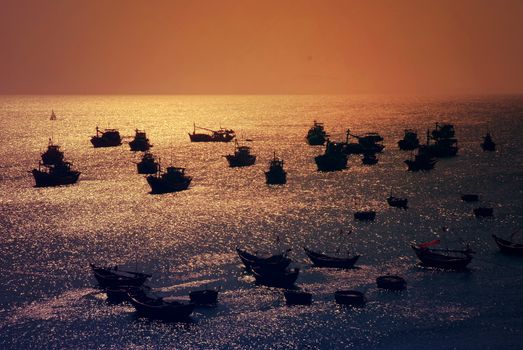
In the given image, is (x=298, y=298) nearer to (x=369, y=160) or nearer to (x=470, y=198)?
(x=470, y=198)

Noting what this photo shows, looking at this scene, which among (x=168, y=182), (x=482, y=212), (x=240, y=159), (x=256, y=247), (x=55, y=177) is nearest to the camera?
(x=256, y=247)

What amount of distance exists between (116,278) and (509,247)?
48622 millimetres

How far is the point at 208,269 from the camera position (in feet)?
303

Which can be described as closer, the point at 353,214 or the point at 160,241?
the point at 160,241

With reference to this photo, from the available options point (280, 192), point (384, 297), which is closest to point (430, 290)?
point (384, 297)

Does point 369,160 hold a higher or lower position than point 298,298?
lower

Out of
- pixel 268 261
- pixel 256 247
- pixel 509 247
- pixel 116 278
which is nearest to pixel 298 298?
pixel 268 261

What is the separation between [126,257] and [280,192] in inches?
2131

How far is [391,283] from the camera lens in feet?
268

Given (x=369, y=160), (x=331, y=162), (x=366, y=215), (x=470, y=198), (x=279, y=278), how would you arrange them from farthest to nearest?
(x=369, y=160) → (x=331, y=162) → (x=470, y=198) → (x=366, y=215) → (x=279, y=278)

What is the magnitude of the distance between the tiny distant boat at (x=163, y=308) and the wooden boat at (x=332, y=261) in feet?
71.7

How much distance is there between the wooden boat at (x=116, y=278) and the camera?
270 feet

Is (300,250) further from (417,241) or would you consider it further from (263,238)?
(417,241)

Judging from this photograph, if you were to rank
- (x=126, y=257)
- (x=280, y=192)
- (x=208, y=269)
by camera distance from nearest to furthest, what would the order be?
A: 1. (x=208, y=269)
2. (x=126, y=257)
3. (x=280, y=192)
